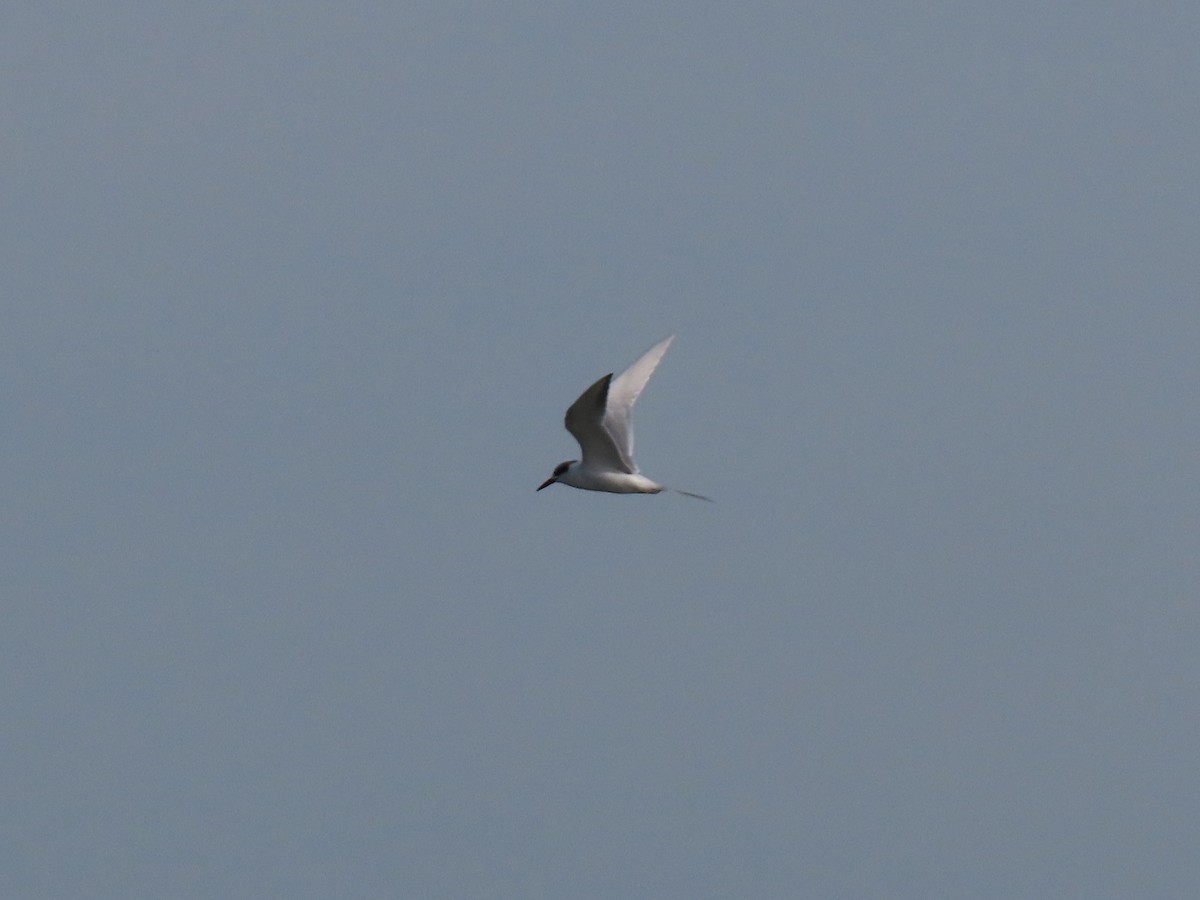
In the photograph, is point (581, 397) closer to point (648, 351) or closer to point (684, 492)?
point (684, 492)

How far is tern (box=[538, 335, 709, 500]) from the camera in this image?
37.2m

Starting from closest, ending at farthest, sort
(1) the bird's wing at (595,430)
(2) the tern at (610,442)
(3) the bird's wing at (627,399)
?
(1) the bird's wing at (595,430) → (2) the tern at (610,442) → (3) the bird's wing at (627,399)

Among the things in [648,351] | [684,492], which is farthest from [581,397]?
[648,351]

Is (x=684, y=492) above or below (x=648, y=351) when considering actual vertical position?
below

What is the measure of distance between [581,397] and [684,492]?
2.89m

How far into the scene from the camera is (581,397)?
3559 cm

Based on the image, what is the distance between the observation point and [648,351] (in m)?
40.9

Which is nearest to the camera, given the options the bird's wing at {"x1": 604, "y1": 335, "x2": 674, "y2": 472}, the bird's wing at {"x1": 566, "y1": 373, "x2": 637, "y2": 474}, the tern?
the bird's wing at {"x1": 566, "y1": 373, "x2": 637, "y2": 474}

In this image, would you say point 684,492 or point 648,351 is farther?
point 648,351

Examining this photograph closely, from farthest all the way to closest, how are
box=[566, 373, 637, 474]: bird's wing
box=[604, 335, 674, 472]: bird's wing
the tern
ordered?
box=[604, 335, 674, 472]: bird's wing < the tern < box=[566, 373, 637, 474]: bird's wing

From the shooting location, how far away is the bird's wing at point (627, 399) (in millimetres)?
38344

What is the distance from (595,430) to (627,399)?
2.02 meters

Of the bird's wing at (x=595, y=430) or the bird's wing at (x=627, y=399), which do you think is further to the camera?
the bird's wing at (x=627, y=399)

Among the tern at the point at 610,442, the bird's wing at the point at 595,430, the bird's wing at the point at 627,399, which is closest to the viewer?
the bird's wing at the point at 595,430
